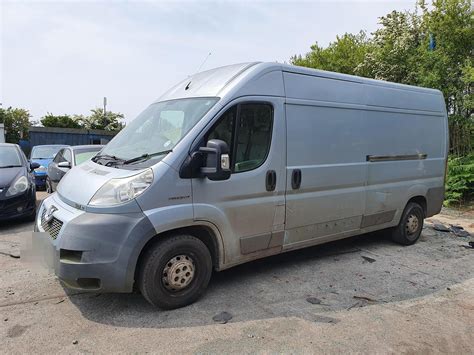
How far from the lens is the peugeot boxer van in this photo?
3293mm

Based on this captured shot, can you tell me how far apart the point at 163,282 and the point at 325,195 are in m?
2.22

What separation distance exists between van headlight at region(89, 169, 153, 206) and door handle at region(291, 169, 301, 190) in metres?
1.65

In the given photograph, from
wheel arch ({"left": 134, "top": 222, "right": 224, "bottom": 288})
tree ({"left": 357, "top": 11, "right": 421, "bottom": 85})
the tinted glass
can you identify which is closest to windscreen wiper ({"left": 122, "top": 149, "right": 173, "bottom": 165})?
wheel arch ({"left": 134, "top": 222, "right": 224, "bottom": 288})

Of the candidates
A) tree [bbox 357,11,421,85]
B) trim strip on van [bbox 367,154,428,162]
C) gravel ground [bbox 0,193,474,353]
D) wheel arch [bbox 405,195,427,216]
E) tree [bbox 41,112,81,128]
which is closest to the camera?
gravel ground [bbox 0,193,474,353]

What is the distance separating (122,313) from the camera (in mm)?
3539

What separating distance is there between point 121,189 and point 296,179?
6.37 feet

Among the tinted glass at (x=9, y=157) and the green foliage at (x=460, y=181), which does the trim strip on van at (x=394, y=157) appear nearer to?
the green foliage at (x=460, y=181)

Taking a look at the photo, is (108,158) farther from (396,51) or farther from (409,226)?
(396,51)

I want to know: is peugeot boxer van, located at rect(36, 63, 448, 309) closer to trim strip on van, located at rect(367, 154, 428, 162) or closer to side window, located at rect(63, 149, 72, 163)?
trim strip on van, located at rect(367, 154, 428, 162)

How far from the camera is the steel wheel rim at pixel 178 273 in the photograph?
3510 mm

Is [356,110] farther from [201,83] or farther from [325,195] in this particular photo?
[201,83]

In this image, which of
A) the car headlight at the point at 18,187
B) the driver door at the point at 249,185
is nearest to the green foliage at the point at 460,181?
the driver door at the point at 249,185

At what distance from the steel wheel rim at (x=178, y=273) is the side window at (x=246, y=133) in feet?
3.32

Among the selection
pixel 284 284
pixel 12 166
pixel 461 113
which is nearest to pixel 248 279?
pixel 284 284
